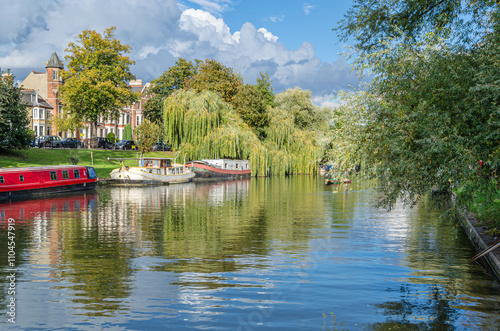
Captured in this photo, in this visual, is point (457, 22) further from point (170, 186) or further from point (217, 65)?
point (217, 65)

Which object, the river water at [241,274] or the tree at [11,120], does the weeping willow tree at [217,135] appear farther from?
the river water at [241,274]

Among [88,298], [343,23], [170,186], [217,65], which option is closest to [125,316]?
[88,298]

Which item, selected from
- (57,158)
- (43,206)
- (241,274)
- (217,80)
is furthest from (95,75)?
(241,274)

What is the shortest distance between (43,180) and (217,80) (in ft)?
146

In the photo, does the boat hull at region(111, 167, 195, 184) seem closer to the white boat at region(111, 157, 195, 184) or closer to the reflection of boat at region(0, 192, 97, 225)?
the white boat at region(111, 157, 195, 184)

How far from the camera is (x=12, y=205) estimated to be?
110 ft

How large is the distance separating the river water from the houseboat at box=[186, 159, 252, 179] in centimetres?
3381

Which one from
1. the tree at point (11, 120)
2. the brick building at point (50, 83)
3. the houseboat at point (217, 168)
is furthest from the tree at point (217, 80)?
the brick building at point (50, 83)

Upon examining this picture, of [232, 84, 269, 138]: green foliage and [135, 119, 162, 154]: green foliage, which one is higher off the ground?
[232, 84, 269, 138]: green foliage

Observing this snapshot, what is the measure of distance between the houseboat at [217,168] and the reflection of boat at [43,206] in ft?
75.0

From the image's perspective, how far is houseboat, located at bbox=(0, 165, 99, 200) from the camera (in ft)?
118

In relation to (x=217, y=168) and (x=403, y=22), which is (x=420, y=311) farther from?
(x=217, y=168)

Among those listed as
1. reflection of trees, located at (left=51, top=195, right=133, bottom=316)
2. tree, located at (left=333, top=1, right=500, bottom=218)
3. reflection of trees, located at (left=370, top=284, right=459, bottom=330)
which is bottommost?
reflection of trees, located at (left=370, top=284, right=459, bottom=330)

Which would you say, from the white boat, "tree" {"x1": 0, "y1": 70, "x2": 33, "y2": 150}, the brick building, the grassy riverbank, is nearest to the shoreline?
the white boat
